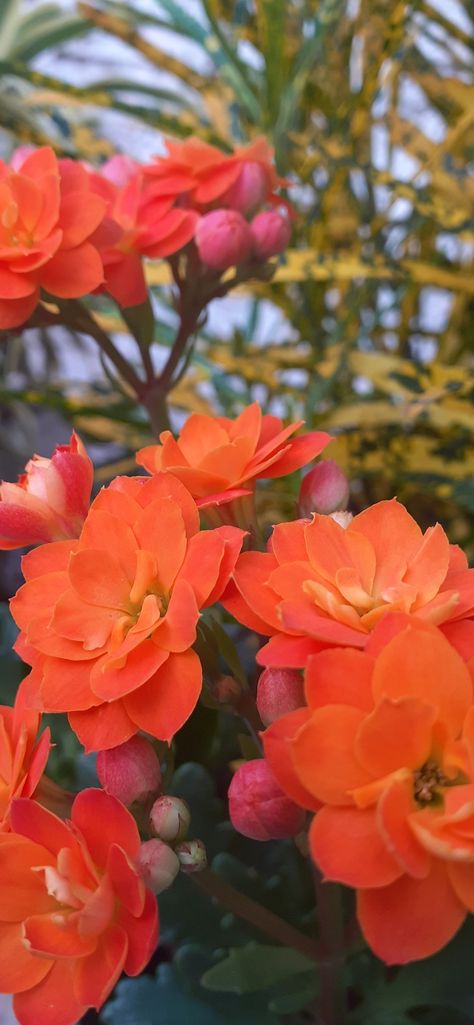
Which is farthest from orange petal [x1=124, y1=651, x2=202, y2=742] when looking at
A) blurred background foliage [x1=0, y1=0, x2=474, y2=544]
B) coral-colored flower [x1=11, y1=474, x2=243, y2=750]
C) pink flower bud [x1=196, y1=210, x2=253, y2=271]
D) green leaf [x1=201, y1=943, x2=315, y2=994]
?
blurred background foliage [x1=0, y1=0, x2=474, y2=544]

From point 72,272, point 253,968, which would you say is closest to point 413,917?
point 253,968

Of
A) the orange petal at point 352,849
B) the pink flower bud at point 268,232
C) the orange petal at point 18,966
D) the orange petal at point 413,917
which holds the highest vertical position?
the pink flower bud at point 268,232

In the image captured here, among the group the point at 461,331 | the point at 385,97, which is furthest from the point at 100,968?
the point at 385,97

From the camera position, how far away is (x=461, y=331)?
2.56ft

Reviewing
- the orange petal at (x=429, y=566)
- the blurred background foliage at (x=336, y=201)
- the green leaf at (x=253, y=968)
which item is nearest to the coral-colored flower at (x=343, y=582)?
the orange petal at (x=429, y=566)

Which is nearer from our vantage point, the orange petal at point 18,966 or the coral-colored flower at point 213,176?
the orange petal at point 18,966

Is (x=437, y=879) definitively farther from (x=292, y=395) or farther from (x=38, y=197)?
(x=292, y=395)

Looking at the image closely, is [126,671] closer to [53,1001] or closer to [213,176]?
[53,1001]

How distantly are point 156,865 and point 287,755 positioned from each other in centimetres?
6

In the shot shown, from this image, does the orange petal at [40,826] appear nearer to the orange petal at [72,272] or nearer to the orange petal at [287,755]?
the orange petal at [287,755]

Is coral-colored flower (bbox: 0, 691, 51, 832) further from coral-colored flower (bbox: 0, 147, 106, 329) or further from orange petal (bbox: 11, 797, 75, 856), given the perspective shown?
coral-colored flower (bbox: 0, 147, 106, 329)

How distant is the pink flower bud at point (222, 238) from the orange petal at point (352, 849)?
0.26 meters

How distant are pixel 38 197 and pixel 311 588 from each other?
0.68ft

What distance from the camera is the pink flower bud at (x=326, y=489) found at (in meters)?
0.29
